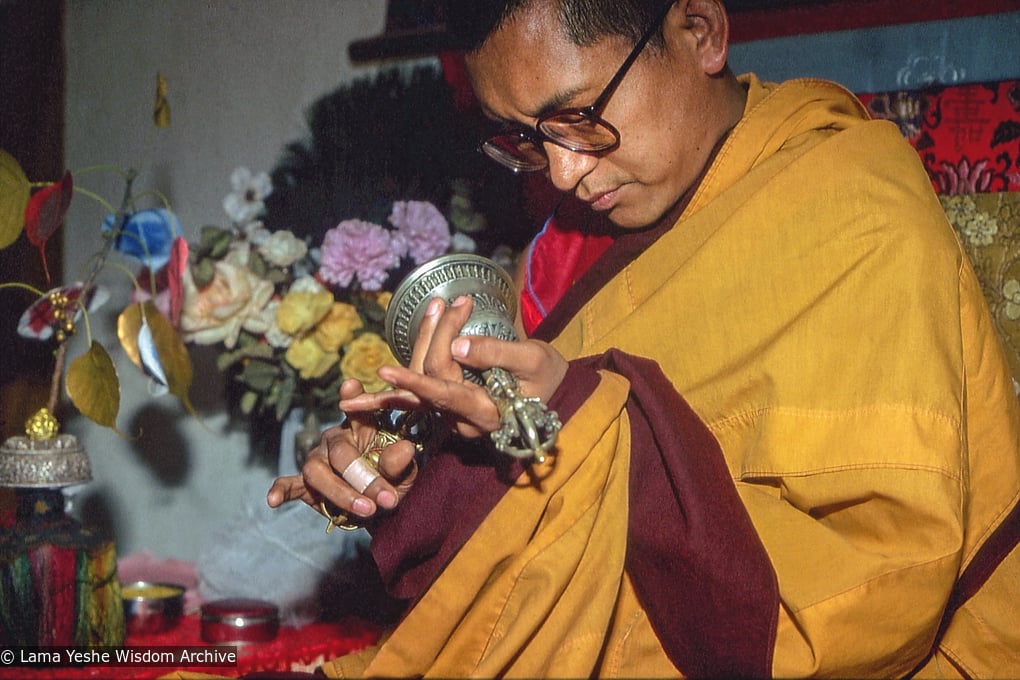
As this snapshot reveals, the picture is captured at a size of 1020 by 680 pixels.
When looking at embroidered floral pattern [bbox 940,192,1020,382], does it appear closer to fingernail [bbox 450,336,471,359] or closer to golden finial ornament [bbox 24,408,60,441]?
fingernail [bbox 450,336,471,359]

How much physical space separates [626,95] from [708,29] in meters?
0.21

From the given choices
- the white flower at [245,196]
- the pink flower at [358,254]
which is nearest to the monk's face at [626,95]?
the pink flower at [358,254]

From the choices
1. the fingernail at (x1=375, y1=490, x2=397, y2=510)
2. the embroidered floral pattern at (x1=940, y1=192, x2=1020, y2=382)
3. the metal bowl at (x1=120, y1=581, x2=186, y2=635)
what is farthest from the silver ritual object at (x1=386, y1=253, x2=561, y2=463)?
the metal bowl at (x1=120, y1=581, x2=186, y2=635)

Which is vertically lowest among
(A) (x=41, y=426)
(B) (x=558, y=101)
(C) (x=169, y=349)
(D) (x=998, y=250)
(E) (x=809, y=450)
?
(A) (x=41, y=426)

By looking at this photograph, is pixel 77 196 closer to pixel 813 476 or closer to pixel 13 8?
pixel 13 8

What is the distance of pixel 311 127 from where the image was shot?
2.68m

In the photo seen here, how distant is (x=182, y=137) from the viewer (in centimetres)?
272

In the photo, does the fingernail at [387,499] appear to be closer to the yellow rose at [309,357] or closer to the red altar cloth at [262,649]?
the red altar cloth at [262,649]

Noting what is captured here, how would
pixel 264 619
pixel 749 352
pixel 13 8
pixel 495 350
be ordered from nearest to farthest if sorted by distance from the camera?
pixel 495 350
pixel 749 352
pixel 264 619
pixel 13 8

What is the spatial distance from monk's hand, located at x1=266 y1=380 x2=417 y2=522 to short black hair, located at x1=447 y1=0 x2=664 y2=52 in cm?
63

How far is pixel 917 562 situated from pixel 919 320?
30 centimetres

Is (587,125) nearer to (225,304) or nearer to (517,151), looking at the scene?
(517,151)

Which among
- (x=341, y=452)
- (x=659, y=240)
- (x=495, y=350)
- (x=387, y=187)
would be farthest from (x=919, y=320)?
(x=387, y=187)

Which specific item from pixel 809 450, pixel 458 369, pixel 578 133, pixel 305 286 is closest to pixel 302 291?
pixel 305 286
